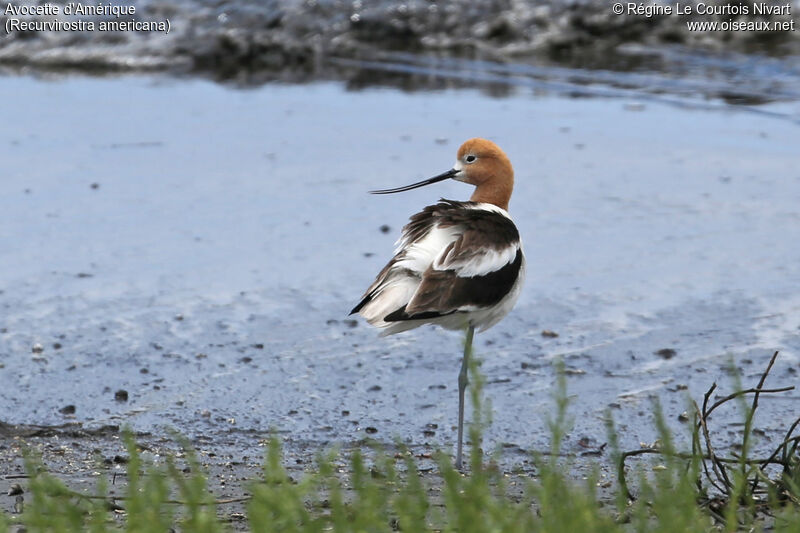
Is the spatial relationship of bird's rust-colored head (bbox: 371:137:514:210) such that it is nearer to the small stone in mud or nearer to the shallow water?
the shallow water

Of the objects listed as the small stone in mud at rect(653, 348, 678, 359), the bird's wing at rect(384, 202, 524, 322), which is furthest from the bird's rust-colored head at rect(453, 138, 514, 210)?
the small stone in mud at rect(653, 348, 678, 359)

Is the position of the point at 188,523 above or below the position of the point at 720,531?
above

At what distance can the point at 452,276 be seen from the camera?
471 cm

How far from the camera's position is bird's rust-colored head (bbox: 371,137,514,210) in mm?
5516

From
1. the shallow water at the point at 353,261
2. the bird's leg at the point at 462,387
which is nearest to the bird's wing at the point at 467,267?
the bird's leg at the point at 462,387

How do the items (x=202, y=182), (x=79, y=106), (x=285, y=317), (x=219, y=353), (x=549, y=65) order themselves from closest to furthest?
(x=219, y=353) < (x=285, y=317) < (x=202, y=182) < (x=79, y=106) < (x=549, y=65)

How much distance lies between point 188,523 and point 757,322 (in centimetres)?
366

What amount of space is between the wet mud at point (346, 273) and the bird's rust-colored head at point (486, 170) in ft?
2.25

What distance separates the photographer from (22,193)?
7.83 meters

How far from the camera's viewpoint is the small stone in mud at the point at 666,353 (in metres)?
5.61

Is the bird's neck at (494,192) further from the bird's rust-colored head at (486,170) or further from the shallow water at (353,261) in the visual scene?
the shallow water at (353,261)

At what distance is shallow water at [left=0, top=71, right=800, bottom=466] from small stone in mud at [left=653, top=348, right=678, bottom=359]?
0.03 metres

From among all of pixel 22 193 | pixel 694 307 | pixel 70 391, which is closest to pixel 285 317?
pixel 70 391

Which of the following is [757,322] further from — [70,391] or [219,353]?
[70,391]
